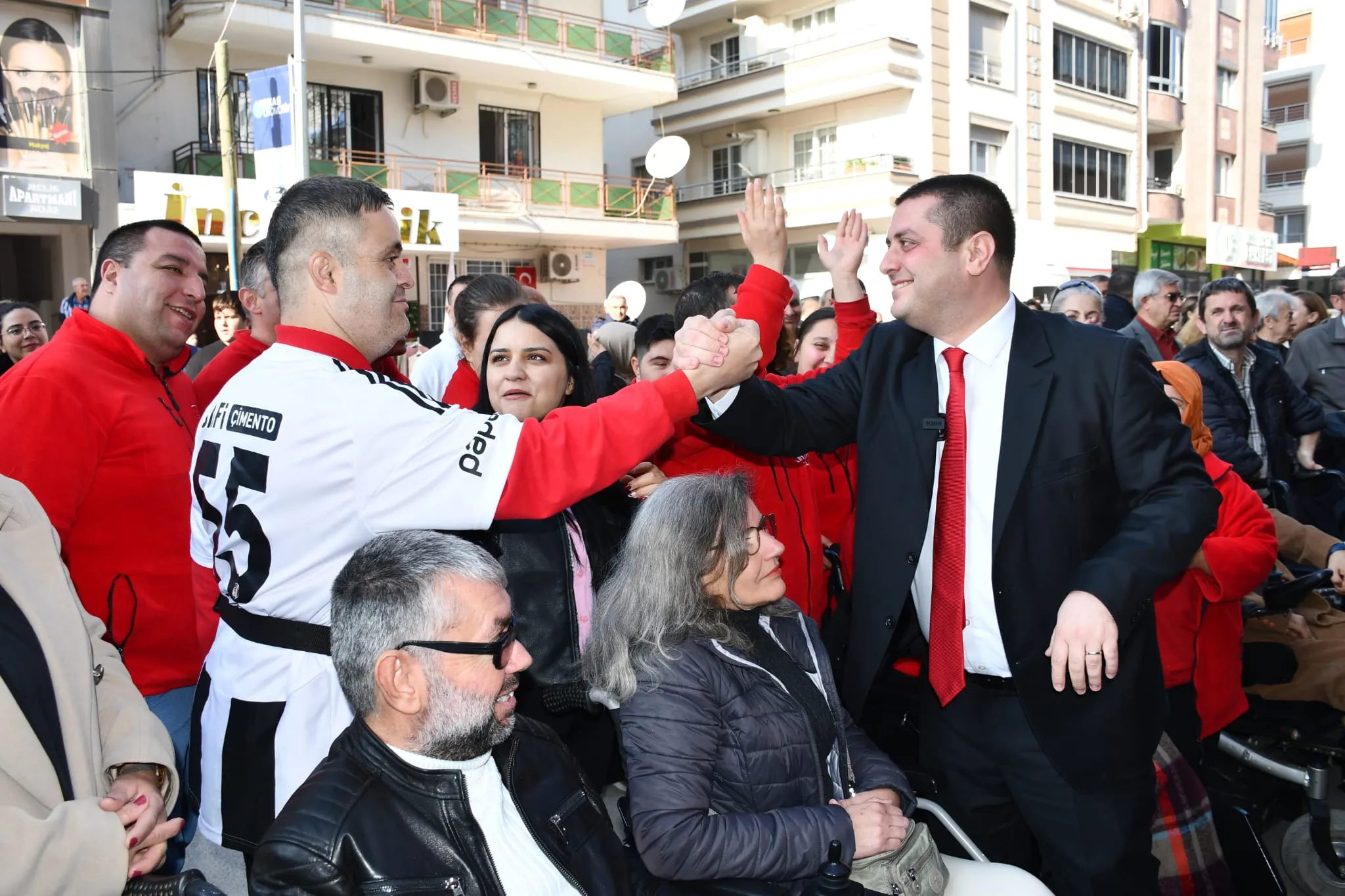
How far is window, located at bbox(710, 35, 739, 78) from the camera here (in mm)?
27250

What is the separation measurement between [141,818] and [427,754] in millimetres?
587

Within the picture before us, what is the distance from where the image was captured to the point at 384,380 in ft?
7.28

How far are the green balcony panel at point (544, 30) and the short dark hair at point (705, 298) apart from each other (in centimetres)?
1755

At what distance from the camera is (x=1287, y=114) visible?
39406mm

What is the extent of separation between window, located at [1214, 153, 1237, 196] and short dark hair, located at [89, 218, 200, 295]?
3599 centimetres

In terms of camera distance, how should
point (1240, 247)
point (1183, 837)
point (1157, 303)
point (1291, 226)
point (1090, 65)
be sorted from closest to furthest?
point (1183, 837) → point (1157, 303) → point (1090, 65) → point (1240, 247) → point (1291, 226)

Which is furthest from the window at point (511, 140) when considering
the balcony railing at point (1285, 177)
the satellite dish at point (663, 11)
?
the balcony railing at point (1285, 177)

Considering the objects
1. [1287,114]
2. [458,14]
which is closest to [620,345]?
[458,14]

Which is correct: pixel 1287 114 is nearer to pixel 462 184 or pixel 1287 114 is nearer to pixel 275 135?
pixel 462 184

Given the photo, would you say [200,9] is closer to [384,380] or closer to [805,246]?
[805,246]

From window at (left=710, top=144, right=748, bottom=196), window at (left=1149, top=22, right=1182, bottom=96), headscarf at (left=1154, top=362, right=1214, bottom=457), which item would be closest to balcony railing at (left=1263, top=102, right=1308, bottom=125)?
window at (left=1149, top=22, right=1182, bottom=96)

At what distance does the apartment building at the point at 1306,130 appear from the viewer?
3769cm

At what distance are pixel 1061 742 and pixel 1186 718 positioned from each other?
1353 millimetres

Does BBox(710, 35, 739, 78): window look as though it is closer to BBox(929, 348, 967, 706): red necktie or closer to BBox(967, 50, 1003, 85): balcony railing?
BBox(967, 50, 1003, 85): balcony railing
